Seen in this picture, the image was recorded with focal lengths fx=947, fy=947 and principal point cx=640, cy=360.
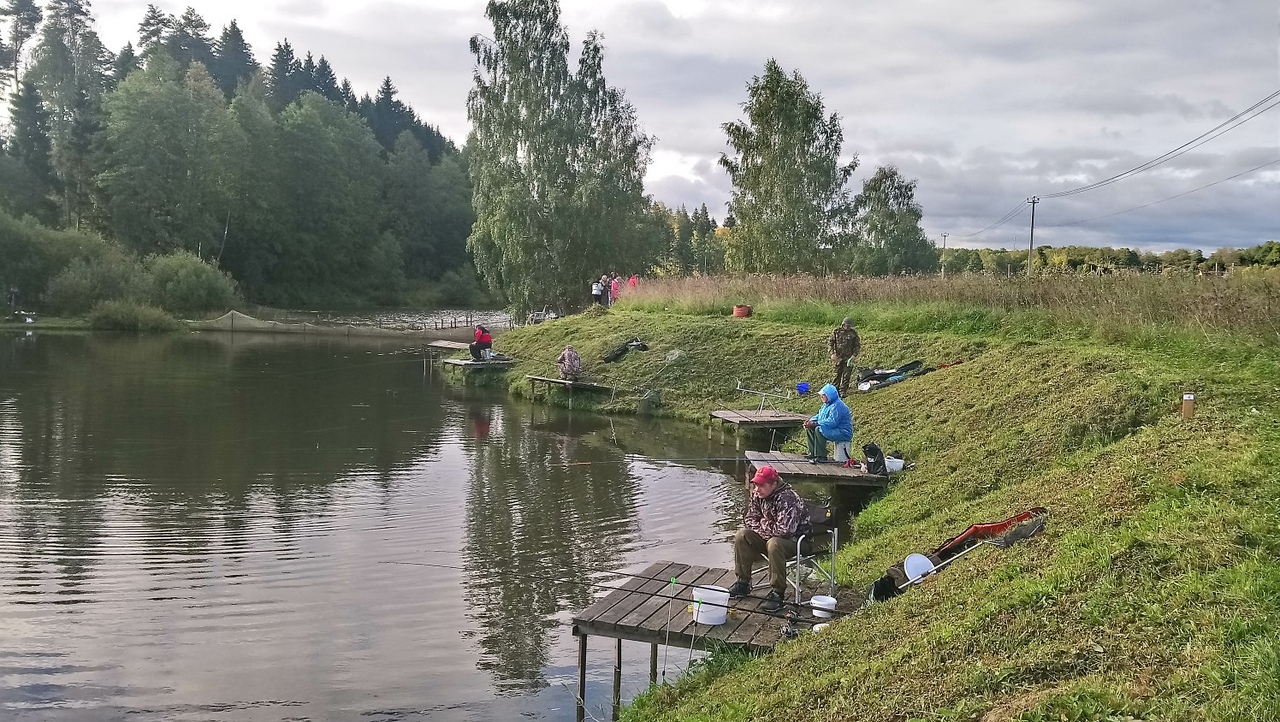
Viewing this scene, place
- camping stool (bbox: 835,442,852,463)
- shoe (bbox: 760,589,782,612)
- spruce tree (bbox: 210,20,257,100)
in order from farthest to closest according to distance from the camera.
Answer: spruce tree (bbox: 210,20,257,100), camping stool (bbox: 835,442,852,463), shoe (bbox: 760,589,782,612)

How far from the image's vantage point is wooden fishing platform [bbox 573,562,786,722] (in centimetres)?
716

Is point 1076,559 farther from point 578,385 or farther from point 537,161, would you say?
point 537,161

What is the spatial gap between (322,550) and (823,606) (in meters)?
6.73

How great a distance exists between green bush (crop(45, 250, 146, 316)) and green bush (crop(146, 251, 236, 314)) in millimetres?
1672

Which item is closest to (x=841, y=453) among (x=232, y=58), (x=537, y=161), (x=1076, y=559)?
(x=1076, y=559)

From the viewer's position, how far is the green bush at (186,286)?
173ft

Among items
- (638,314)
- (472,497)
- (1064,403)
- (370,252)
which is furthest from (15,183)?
(1064,403)

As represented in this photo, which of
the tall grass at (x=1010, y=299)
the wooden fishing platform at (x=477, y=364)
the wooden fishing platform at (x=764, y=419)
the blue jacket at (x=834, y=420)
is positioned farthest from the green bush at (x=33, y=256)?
the blue jacket at (x=834, y=420)

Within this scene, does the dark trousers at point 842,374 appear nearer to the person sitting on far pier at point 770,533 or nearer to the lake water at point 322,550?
the lake water at point 322,550

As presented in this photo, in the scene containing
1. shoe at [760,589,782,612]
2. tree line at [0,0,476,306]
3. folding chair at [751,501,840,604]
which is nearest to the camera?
shoe at [760,589,782,612]

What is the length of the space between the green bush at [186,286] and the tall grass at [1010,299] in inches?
1199

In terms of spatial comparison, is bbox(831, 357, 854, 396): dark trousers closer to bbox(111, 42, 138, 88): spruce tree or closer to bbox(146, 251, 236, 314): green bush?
bbox(146, 251, 236, 314): green bush

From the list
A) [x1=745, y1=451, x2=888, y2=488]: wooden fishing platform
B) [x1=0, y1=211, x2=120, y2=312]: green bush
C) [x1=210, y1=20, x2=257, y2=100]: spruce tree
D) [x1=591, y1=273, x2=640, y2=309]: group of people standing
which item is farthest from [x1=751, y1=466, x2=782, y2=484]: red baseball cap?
[x1=210, y1=20, x2=257, y2=100]: spruce tree

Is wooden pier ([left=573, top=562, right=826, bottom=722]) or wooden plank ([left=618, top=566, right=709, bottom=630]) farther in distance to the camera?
wooden plank ([left=618, top=566, right=709, bottom=630])
